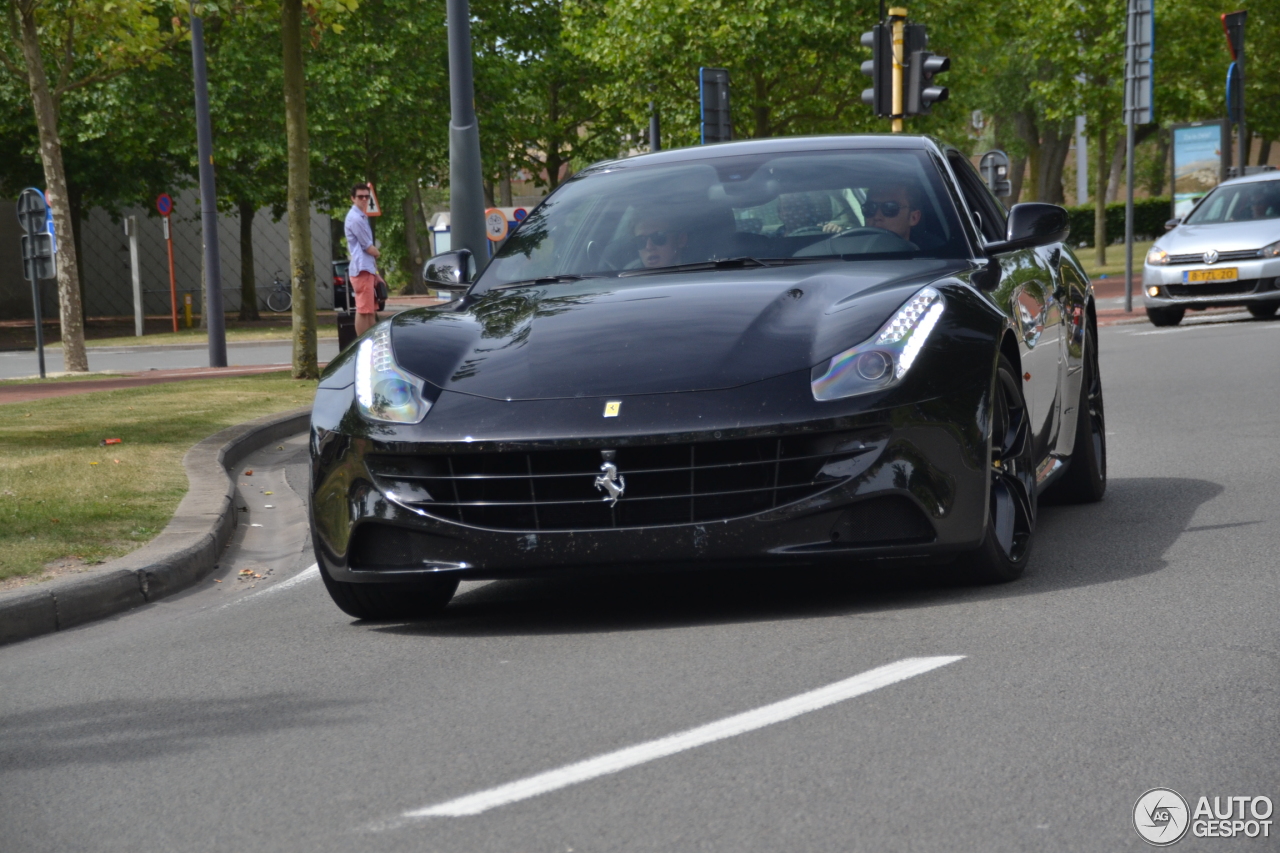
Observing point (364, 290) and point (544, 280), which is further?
point (364, 290)

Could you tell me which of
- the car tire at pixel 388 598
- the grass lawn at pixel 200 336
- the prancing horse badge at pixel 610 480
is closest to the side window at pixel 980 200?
the prancing horse badge at pixel 610 480

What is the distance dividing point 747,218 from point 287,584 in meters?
2.28

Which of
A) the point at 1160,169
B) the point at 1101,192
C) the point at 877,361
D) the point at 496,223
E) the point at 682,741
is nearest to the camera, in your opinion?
the point at 682,741

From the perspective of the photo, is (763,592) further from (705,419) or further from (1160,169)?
(1160,169)

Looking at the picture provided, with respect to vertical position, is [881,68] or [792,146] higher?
[881,68]

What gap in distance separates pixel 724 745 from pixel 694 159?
10.8ft

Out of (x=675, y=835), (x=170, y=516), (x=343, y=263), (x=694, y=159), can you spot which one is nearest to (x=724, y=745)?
(x=675, y=835)

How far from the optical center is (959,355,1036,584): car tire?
525cm

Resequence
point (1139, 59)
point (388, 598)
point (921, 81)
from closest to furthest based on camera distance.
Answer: point (388, 598) → point (921, 81) → point (1139, 59)

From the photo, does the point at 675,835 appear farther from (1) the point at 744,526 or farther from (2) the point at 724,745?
(1) the point at 744,526

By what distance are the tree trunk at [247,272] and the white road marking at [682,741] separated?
122ft

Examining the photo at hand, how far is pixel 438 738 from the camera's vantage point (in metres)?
4.01

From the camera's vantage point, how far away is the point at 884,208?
6.07 metres

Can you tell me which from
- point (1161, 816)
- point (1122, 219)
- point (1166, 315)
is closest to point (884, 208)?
point (1161, 816)
